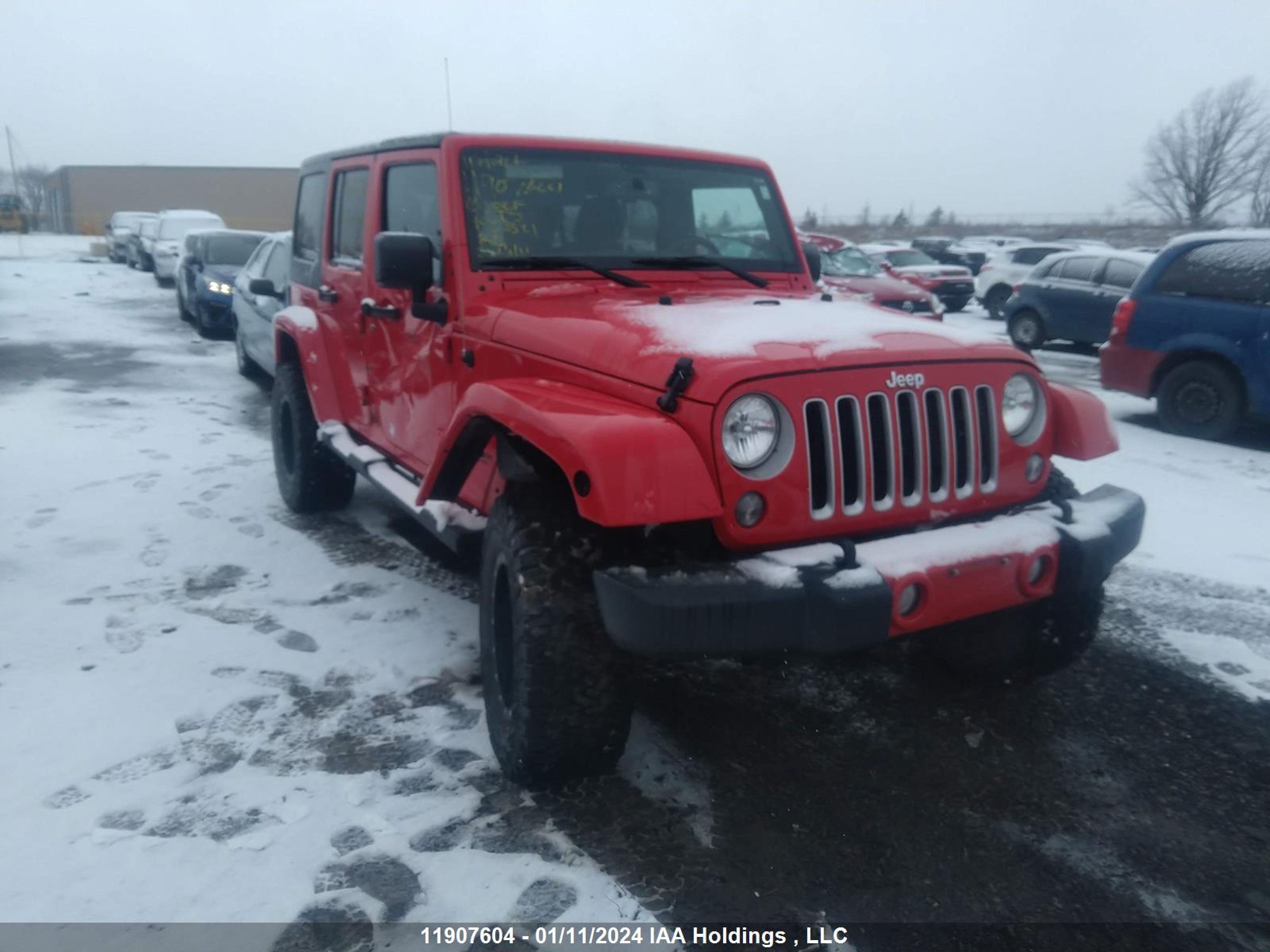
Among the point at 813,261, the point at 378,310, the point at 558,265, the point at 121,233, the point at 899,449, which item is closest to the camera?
the point at 899,449

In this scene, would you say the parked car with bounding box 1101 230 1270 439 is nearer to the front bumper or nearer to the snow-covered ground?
the snow-covered ground

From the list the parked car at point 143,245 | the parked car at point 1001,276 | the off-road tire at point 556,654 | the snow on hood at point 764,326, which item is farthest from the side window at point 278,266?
the parked car at point 143,245

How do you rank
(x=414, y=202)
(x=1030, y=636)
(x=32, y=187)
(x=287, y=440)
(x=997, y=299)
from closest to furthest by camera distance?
(x=1030, y=636), (x=414, y=202), (x=287, y=440), (x=997, y=299), (x=32, y=187)

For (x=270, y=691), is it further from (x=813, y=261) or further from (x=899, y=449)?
(x=813, y=261)

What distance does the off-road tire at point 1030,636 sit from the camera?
3416 mm

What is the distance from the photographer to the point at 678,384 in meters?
2.65

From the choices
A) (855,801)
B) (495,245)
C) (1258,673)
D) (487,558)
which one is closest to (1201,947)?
(855,801)

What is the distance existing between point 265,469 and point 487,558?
14.3 feet

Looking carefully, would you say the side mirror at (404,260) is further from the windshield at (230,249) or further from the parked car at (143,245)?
the parked car at (143,245)

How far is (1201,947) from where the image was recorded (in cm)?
245

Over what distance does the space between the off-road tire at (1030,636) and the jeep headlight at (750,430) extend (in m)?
1.10

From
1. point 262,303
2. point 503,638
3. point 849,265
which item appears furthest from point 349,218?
point 849,265

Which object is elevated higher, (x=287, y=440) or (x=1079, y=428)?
(x=1079, y=428)

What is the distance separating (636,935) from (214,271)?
12.7 metres
